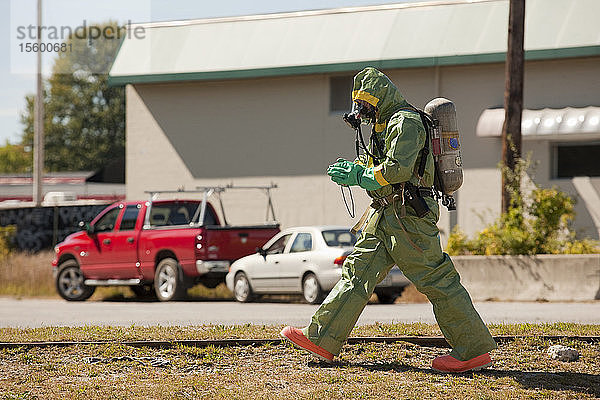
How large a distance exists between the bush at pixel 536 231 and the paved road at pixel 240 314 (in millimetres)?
1150

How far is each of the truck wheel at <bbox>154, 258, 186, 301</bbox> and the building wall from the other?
613cm

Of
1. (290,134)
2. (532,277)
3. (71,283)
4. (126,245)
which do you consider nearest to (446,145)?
(532,277)

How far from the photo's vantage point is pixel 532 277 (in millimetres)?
16188

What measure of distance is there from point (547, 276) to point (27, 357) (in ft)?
33.3

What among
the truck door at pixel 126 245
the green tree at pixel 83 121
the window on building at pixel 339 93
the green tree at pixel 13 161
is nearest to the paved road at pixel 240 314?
the truck door at pixel 126 245

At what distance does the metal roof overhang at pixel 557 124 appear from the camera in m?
20.2

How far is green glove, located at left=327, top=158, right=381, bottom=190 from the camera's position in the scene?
23.4 ft

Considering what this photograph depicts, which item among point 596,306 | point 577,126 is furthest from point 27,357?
point 577,126

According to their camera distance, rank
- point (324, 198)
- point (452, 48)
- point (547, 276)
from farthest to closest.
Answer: point (324, 198)
point (452, 48)
point (547, 276)

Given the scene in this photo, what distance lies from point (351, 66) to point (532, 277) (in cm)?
804

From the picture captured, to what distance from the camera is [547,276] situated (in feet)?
52.6

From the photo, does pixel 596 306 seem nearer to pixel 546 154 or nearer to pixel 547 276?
pixel 547 276

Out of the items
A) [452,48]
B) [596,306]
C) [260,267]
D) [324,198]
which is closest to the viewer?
[596,306]

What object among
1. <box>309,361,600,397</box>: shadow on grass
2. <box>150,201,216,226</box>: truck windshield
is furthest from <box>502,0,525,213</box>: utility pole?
<box>309,361,600,397</box>: shadow on grass
